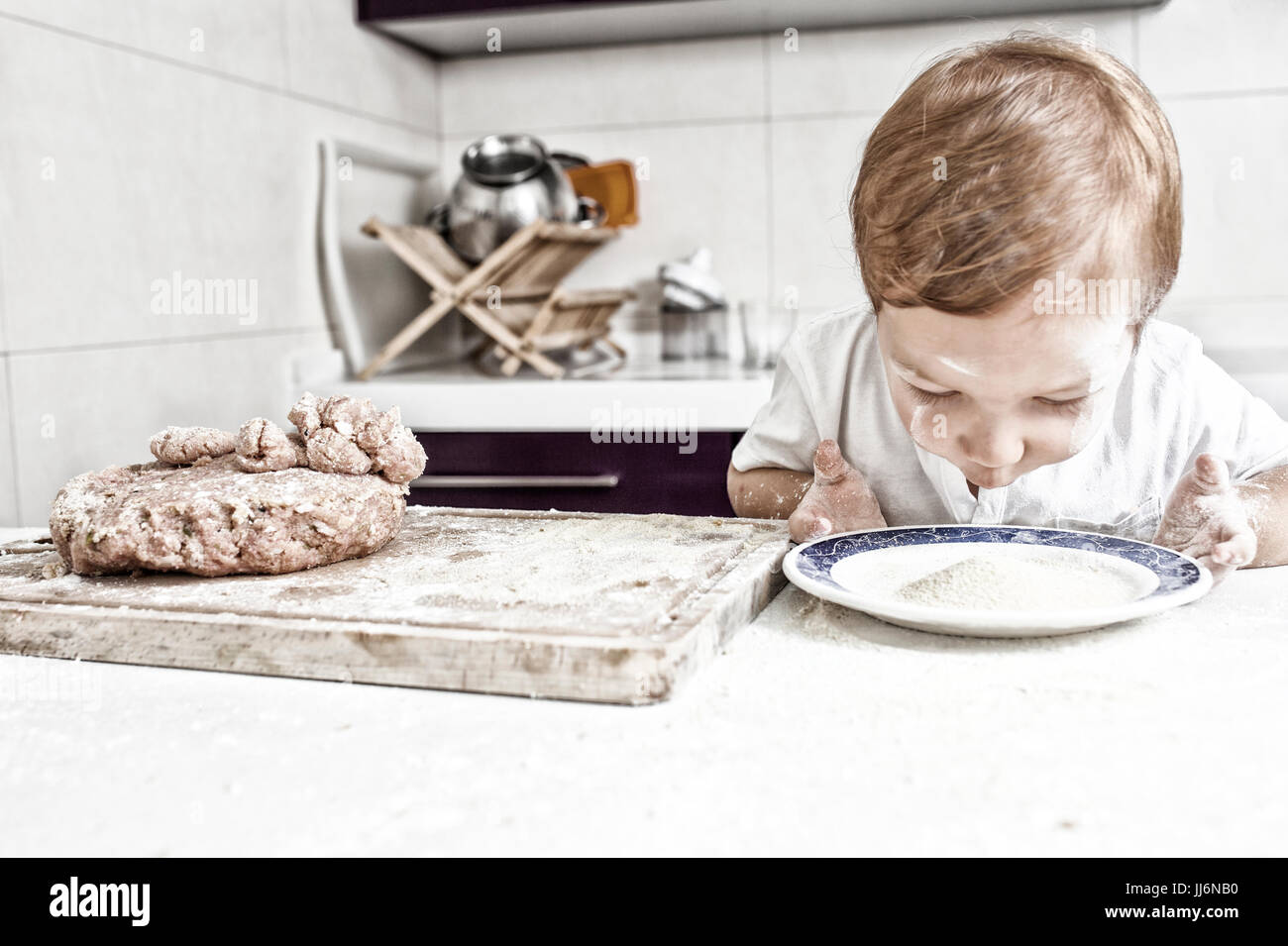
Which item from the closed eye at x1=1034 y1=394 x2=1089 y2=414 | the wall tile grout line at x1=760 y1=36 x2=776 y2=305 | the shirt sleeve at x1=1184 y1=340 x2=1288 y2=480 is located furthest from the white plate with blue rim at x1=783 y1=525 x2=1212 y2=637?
the wall tile grout line at x1=760 y1=36 x2=776 y2=305

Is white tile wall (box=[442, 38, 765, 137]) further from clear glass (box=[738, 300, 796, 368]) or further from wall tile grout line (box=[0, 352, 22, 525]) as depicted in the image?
wall tile grout line (box=[0, 352, 22, 525])

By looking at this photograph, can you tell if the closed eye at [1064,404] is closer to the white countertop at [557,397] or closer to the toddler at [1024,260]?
the toddler at [1024,260]

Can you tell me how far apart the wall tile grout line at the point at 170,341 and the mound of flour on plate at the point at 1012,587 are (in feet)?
3.82

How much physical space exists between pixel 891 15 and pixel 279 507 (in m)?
1.77

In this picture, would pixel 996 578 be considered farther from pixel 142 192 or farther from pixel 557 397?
Result: pixel 142 192

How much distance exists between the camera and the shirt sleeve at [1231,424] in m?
1.00

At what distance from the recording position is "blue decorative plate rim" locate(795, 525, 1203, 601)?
2.32ft

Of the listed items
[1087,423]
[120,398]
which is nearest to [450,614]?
[1087,423]

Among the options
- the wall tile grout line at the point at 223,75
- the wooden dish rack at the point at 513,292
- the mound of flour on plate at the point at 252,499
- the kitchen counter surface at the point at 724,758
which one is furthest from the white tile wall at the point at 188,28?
the kitchen counter surface at the point at 724,758

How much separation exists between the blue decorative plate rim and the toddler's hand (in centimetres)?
7

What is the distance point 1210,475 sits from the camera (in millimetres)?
807

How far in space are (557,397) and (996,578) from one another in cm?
126
